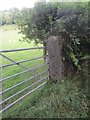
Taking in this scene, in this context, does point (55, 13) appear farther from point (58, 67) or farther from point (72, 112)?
point (72, 112)

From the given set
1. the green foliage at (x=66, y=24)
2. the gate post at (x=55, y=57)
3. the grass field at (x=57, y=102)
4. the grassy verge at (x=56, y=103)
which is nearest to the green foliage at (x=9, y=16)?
the green foliage at (x=66, y=24)

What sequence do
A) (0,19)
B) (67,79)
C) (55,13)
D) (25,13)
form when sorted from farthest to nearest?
1. (0,19)
2. (25,13)
3. (55,13)
4. (67,79)

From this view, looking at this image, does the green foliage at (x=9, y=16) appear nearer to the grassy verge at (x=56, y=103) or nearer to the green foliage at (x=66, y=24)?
the green foliage at (x=66, y=24)

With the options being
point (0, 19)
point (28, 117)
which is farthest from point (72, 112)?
point (0, 19)

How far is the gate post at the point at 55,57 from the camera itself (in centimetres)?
358

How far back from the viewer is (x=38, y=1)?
4074 mm

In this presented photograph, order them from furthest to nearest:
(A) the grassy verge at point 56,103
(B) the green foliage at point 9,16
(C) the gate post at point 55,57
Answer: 1. (B) the green foliage at point 9,16
2. (C) the gate post at point 55,57
3. (A) the grassy verge at point 56,103

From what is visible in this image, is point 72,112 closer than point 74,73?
Yes

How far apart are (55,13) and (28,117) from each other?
2.10 metres

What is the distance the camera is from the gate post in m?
3.58

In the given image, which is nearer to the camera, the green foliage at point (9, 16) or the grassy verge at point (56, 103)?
the grassy verge at point (56, 103)

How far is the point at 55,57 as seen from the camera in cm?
361

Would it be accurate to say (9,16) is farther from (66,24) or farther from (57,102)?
(57,102)

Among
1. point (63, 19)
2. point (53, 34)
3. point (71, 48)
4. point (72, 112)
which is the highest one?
point (63, 19)
